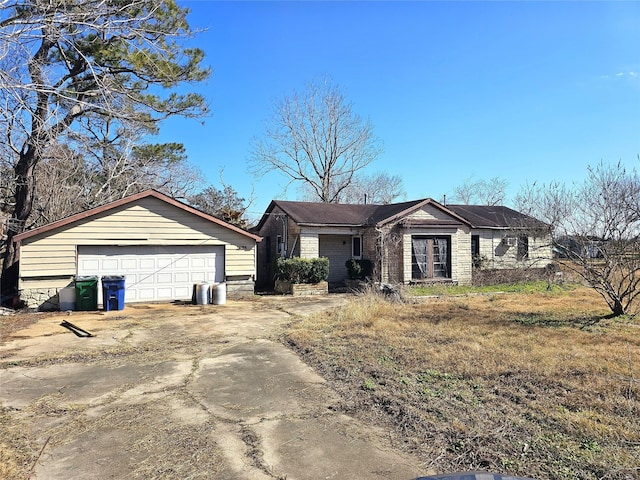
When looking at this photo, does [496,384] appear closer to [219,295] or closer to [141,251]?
[219,295]

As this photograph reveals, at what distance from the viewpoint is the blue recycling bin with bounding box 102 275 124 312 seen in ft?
41.5

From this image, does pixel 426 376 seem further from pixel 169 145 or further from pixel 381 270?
pixel 169 145

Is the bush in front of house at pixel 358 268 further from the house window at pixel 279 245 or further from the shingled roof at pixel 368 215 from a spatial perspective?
the house window at pixel 279 245

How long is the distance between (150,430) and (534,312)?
10.5m

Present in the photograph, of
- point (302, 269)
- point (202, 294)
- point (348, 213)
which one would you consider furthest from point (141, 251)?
point (348, 213)

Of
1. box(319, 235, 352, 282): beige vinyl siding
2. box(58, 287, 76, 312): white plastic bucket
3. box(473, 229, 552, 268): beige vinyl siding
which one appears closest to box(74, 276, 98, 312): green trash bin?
box(58, 287, 76, 312): white plastic bucket

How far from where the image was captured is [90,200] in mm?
19000

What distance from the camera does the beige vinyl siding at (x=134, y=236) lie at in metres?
12.9

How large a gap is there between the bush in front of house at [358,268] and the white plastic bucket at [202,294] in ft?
22.4

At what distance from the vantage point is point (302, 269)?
1694cm

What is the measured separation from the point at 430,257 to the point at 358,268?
3485mm

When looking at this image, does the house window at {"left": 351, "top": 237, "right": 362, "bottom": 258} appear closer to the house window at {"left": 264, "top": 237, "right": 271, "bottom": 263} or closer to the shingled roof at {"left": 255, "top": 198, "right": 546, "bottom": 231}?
the shingled roof at {"left": 255, "top": 198, "right": 546, "bottom": 231}

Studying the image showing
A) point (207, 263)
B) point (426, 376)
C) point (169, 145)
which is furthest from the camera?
point (169, 145)

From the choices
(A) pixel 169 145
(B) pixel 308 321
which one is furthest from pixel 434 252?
(A) pixel 169 145
